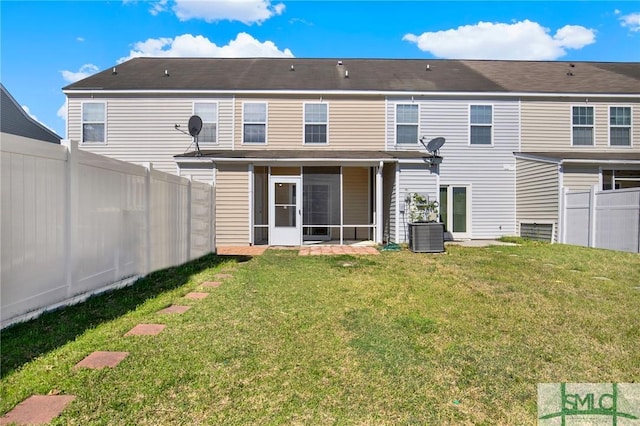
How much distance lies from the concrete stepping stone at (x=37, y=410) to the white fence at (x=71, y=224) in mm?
1590

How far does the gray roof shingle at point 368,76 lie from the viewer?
47.2 feet

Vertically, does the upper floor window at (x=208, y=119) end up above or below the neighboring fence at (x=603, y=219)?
above

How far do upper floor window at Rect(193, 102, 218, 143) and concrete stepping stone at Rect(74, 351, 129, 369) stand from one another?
11.7 m

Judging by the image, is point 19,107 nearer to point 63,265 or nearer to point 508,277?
point 63,265

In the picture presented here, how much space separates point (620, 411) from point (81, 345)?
4.14 metres

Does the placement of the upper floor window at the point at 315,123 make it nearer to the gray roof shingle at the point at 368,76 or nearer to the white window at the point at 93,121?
the gray roof shingle at the point at 368,76

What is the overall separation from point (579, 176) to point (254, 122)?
11.2m

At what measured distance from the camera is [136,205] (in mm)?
6301

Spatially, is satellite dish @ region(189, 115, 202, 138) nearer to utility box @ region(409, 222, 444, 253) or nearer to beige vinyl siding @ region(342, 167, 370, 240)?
beige vinyl siding @ region(342, 167, 370, 240)

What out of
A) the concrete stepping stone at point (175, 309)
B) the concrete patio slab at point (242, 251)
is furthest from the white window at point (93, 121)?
the concrete stepping stone at point (175, 309)

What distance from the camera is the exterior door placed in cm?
1424

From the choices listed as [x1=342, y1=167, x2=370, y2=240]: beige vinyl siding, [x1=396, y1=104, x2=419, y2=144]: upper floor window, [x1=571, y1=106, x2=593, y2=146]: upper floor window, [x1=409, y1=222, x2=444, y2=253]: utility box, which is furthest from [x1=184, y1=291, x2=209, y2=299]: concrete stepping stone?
[x1=571, y1=106, x2=593, y2=146]: upper floor window

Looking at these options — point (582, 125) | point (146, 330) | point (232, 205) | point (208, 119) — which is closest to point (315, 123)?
point (208, 119)

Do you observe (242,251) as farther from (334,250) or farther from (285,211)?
(334,250)
